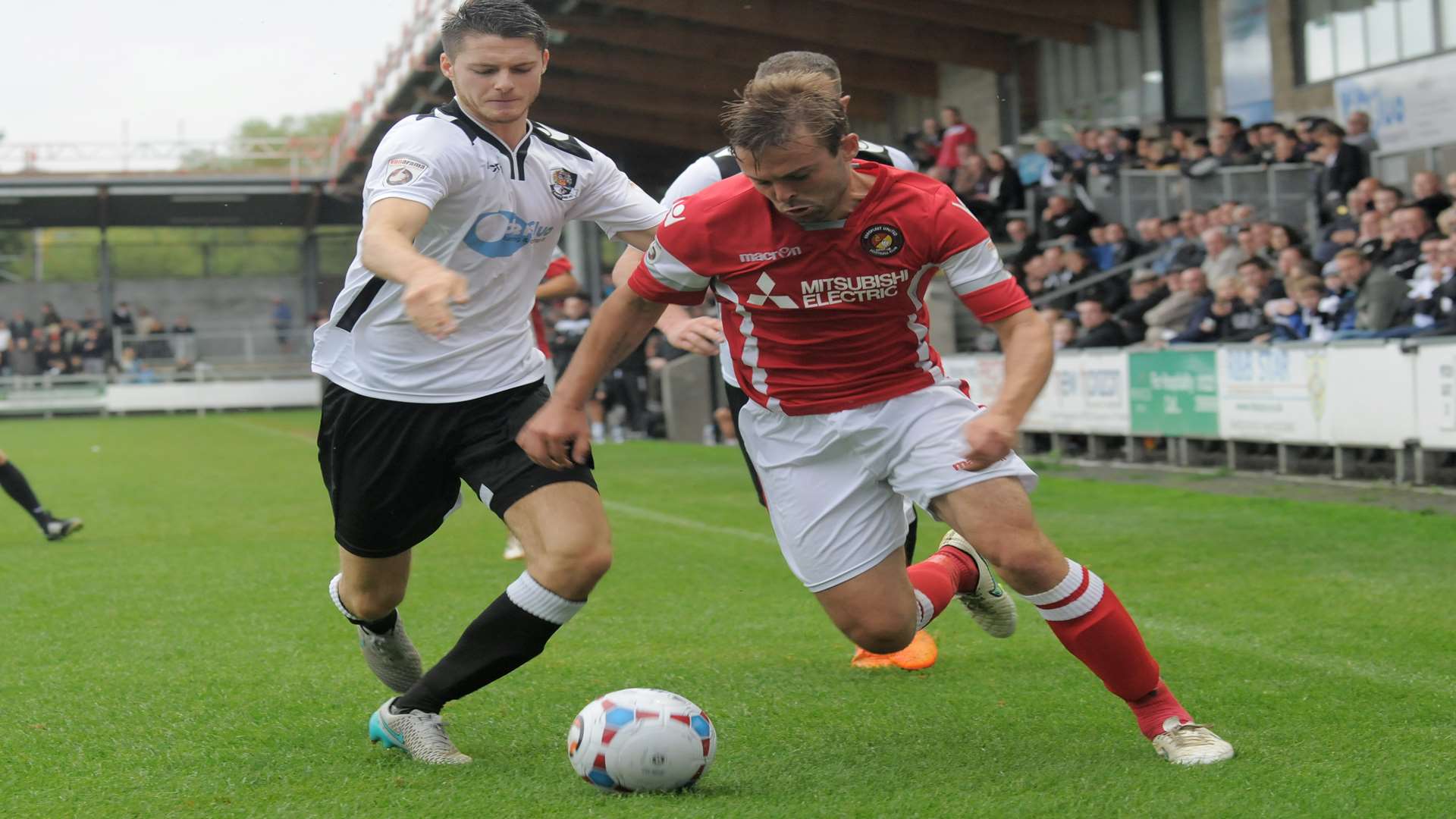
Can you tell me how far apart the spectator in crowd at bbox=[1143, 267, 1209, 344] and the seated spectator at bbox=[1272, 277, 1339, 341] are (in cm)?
164

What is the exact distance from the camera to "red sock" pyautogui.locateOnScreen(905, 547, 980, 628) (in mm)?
5129

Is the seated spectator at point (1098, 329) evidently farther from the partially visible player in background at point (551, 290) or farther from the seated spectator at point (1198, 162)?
the partially visible player in background at point (551, 290)

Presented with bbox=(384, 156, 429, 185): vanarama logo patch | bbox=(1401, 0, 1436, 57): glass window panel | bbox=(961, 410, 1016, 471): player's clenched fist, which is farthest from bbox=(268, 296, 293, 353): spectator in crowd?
bbox=(961, 410, 1016, 471): player's clenched fist

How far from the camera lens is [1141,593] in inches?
298

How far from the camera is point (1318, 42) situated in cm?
1981

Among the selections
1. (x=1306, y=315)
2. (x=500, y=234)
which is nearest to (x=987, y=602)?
(x=500, y=234)

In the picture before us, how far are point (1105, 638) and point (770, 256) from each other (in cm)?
133

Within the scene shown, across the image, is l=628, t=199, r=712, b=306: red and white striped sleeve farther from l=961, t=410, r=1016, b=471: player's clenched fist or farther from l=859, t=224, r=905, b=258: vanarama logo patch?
l=961, t=410, r=1016, b=471: player's clenched fist

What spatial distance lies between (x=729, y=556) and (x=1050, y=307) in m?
9.60

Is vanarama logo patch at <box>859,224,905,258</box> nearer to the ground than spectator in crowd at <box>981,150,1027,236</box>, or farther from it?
nearer to the ground

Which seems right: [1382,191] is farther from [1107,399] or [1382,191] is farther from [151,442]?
[151,442]

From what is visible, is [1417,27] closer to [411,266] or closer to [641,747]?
[641,747]

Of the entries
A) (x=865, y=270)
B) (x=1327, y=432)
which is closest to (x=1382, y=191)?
(x=1327, y=432)

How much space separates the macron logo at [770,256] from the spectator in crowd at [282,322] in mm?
39431
